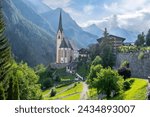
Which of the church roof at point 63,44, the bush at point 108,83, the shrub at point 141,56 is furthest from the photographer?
the church roof at point 63,44

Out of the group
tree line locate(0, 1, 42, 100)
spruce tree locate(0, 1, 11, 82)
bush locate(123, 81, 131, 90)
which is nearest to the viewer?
tree line locate(0, 1, 42, 100)

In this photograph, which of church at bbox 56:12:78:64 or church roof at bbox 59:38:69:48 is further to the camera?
church roof at bbox 59:38:69:48

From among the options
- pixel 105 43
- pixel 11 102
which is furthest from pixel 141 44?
pixel 11 102

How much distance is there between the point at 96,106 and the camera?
10.1 metres

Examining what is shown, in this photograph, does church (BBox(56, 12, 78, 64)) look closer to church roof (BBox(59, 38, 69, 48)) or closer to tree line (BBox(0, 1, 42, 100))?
church roof (BBox(59, 38, 69, 48))

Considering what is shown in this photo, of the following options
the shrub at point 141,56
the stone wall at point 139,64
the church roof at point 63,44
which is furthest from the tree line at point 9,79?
the church roof at point 63,44

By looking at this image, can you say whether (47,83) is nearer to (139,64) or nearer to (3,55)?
(139,64)

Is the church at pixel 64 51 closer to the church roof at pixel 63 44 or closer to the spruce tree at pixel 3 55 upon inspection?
the church roof at pixel 63 44

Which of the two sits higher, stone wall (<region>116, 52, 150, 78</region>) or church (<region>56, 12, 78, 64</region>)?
church (<region>56, 12, 78, 64</region>)

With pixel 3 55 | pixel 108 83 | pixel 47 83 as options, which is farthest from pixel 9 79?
pixel 47 83

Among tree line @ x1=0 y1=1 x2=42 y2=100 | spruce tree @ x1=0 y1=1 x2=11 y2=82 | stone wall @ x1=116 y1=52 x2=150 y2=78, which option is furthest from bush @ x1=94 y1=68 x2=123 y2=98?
spruce tree @ x1=0 y1=1 x2=11 y2=82

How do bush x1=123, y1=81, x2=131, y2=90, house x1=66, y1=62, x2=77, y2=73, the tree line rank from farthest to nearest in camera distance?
house x1=66, y1=62, x2=77, y2=73, bush x1=123, y1=81, x2=131, y2=90, the tree line

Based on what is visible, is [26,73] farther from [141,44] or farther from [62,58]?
[62,58]

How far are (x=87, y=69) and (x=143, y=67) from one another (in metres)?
34.7
